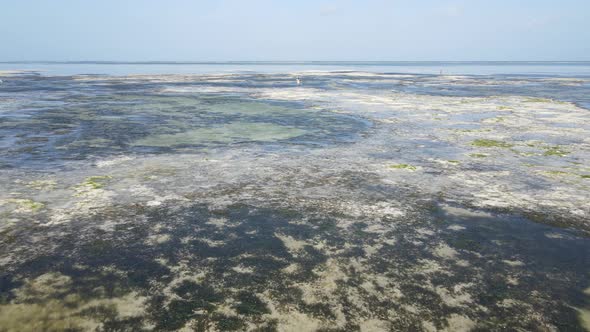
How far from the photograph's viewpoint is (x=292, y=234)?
6219 millimetres

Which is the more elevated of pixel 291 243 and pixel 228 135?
pixel 228 135

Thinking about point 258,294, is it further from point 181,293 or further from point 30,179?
point 30,179

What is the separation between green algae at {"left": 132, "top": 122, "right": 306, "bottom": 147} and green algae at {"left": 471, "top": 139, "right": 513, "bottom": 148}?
627 cm

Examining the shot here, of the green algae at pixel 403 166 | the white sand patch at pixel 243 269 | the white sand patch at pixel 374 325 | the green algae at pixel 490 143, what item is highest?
the green algae at pixel 490 143

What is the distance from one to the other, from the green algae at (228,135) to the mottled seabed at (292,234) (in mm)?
215

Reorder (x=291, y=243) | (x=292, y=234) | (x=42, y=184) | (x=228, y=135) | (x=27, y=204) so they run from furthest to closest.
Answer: (x=228, y=135) → (x=42, y=184) → (x=27, y=204) → (x=292, y=234) → (x=291, y=243)

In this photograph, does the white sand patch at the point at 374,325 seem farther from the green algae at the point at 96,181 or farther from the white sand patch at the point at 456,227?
the green algae at the point at 96,181

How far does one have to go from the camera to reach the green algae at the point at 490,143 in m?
12.9

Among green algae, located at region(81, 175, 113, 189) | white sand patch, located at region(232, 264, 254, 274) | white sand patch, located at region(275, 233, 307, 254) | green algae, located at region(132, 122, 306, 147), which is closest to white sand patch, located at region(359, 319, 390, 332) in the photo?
white sand patch, located at region(232, 264, 254, 274)

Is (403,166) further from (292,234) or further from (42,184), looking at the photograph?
(42,184)

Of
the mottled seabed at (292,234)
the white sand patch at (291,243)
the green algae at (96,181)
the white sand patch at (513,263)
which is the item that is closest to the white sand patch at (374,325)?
the mottled seabed at (292,234)

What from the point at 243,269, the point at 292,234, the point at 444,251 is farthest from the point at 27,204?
the point at 444,251

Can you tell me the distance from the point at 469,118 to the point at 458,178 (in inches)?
454

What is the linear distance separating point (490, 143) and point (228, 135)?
934cm
